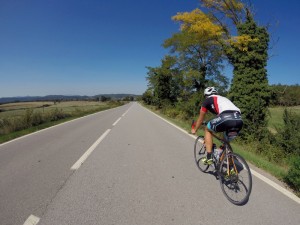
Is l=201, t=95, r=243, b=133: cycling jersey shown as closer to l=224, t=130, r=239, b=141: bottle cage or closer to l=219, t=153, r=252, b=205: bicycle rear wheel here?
l=224, t=130, r=239, b=141: bottle cage

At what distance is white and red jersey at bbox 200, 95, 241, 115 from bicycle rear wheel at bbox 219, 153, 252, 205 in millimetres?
872

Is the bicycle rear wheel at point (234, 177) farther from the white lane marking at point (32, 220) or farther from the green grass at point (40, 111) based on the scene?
the green grass at point (40, 111)

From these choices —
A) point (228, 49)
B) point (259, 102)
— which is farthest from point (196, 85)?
point (259, 102)

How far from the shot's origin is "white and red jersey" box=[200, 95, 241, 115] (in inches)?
174

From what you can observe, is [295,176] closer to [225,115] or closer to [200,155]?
[225,115]

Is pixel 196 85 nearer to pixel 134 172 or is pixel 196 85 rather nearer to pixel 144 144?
pixel 144 144

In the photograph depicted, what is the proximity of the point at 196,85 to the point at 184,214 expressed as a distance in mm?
21591

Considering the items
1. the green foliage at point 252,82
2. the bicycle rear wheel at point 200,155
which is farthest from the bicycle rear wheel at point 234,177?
the green foliage at point 252,82

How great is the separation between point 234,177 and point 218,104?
1411 millimetres

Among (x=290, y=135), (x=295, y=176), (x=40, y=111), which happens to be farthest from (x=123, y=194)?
(x=40, y=111)

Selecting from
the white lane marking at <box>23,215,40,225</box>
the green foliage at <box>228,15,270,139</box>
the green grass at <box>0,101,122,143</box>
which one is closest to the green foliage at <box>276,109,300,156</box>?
the green foliage at <box>228,15,270,139</box>

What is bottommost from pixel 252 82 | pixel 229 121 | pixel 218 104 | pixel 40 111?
pixel 40 111

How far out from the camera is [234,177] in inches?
165

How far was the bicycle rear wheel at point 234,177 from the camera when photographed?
394 cm
